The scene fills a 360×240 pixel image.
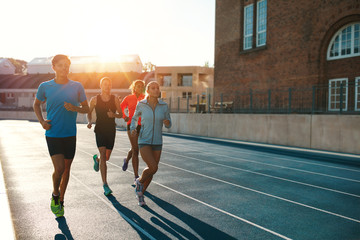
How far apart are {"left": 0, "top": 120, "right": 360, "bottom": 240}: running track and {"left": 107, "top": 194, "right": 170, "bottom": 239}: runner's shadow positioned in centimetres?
1

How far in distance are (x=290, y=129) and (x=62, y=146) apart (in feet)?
42.0

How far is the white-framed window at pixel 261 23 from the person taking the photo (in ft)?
75.5

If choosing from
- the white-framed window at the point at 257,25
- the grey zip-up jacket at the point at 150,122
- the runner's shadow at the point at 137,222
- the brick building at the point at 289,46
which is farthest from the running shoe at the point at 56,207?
the white-framed window at the point at 257,25

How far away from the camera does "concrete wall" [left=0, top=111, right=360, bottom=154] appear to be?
1321 centimetres

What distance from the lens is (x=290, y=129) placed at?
617 inches

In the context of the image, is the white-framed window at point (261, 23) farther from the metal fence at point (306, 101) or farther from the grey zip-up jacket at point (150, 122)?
the grey zip-up jacket at point (150, 122)

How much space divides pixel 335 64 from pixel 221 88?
9.28 meters

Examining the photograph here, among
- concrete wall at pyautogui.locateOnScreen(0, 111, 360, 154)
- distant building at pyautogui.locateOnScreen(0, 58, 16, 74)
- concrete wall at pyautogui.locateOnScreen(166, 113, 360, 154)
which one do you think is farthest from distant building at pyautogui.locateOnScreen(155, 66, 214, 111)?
distant building at pyautogui.locateOnScreen(0, 58, 16, 74)

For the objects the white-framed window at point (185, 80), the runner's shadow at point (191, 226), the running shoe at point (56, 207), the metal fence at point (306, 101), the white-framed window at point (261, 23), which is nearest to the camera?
the runner's shadow at point (191, 226)

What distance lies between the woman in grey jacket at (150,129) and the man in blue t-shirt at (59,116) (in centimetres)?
100

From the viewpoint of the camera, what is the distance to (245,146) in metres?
15.9

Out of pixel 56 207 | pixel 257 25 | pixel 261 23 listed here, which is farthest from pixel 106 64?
pixel 56 207

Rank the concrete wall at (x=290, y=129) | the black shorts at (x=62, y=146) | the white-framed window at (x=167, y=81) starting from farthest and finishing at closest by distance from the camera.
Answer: the white-framed window at (x=167, y=81) → the concrete wall at (x=290, y=129) → the black shorts at (x=62, y=146)

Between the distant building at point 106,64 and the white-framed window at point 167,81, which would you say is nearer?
the white-framed window at point 167,81
